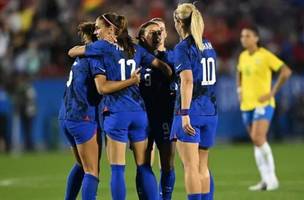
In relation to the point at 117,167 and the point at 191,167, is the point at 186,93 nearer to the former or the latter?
the point at 191,167

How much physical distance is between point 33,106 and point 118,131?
1334 centimetres

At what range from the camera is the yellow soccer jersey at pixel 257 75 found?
15.7 metres

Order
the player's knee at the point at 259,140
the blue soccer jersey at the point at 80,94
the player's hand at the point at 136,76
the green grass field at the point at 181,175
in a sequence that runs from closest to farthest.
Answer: the player's hand at the point at 136,76 < the blue soccer jersey at the point at 80,94 < the green grass field at the point at 181,175 < the player's knee at the point at 259,140

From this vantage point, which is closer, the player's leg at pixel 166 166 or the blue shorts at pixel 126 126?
the blue shorts at pixel 126 126

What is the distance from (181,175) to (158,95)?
239 inches

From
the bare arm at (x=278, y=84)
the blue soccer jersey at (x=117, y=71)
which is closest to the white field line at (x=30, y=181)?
the bare arm at (x=278, y=84)

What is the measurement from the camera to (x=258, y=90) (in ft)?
51.5

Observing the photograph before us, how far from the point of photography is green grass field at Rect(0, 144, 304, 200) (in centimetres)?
1443

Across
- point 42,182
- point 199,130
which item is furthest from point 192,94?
point 42,182

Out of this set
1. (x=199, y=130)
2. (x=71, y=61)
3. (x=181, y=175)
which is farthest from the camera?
(x=71, y=61)

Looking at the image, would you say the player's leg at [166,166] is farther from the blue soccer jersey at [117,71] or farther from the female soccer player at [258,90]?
the female soccer player at [258,90]

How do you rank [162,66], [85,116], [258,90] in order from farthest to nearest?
1. [258,90]
2. [162,66]
3. [85,116]

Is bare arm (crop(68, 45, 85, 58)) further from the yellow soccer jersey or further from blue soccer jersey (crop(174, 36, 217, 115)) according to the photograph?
the yellow soccer jersey

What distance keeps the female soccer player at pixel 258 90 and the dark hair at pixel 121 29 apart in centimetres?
479
